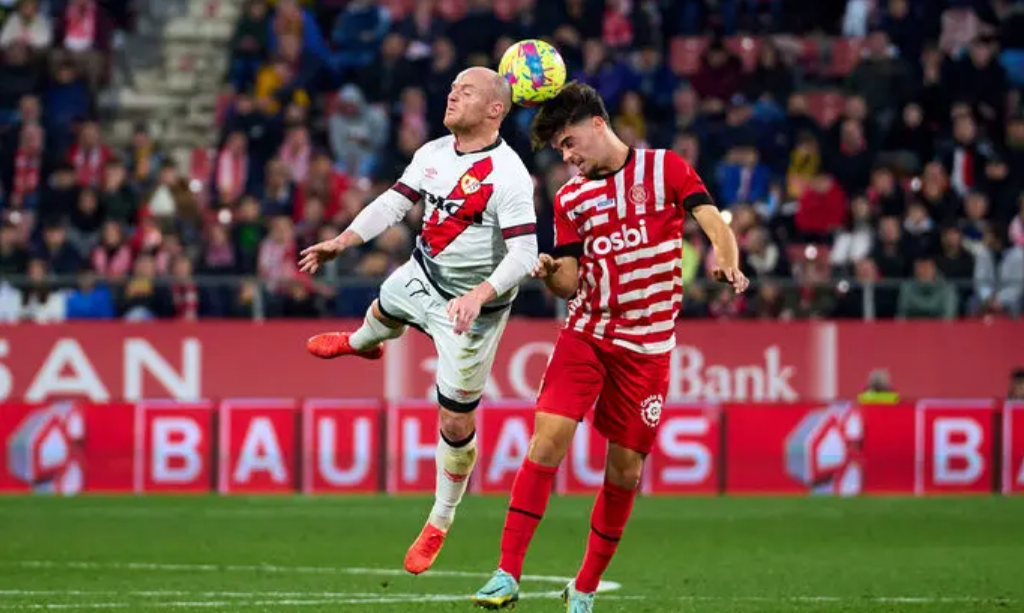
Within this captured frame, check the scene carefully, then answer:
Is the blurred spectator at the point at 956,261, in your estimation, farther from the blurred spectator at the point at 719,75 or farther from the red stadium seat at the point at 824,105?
the blurred spectator at the point at 719,75

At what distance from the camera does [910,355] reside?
22.2 meters

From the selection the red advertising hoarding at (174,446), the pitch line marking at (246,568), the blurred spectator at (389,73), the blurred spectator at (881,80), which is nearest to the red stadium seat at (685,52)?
the blurred spectator at (881,80)

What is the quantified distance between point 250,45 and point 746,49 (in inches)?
240

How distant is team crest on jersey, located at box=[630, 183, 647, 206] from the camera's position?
35.0 ft

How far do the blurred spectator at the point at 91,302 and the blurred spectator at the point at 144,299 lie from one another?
0.14m

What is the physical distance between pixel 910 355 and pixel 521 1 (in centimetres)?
681

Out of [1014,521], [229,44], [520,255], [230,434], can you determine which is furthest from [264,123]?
[520,255]

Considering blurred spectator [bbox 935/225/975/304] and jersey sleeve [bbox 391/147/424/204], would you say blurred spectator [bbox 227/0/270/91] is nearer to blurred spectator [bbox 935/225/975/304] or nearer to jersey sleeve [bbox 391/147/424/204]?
Result: blurred spectator [bbox 935/225/975/304]

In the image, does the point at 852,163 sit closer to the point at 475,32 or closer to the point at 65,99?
the point at 475,32

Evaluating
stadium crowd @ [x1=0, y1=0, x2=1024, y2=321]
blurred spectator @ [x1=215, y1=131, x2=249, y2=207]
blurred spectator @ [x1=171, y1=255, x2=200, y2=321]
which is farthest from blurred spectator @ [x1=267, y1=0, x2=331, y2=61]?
blurred spectator @ [x1=171, y1=255, x2=200, y2=321]

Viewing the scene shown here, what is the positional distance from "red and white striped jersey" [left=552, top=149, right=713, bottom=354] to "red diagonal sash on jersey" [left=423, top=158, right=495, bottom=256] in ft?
2.65

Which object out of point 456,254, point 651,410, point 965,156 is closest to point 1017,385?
point 965,156

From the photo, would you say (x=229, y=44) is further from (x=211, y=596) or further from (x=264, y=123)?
(x=211, y=596)

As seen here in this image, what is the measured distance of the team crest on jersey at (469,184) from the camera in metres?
11.4
